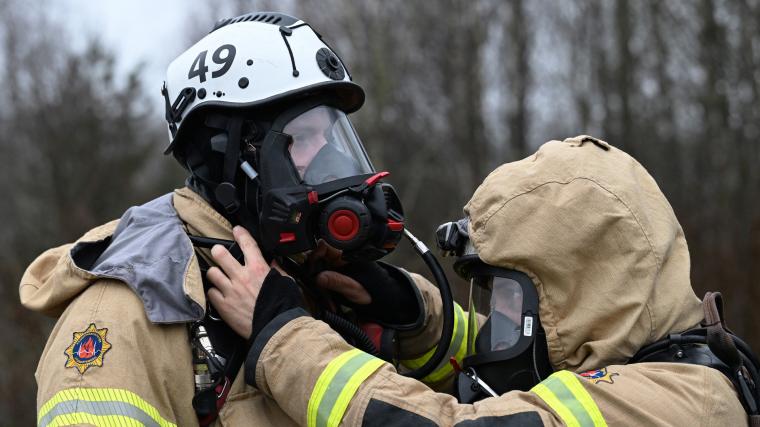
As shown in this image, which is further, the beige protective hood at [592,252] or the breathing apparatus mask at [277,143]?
the breathing apparatus mask at [277,143]

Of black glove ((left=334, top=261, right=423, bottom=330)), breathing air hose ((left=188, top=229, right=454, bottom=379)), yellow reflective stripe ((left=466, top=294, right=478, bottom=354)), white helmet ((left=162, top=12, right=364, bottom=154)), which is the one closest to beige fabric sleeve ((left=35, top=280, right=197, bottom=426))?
breathing air hose ((left=188, top=229, right=454, bottom=379))

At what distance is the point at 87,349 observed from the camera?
6.55ft

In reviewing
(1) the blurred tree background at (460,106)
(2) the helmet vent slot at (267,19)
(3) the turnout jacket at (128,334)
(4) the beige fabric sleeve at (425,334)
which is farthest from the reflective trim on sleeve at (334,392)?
(1) the blurred tree background at (460,106)

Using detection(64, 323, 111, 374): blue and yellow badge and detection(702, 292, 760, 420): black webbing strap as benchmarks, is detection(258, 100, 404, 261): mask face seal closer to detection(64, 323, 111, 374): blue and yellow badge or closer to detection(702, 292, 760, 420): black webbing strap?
detection(64, 323, 111, 374): blue and yellow badge

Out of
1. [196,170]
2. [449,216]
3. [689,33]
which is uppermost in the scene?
[196,170]

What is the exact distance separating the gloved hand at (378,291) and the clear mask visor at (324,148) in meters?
0.40

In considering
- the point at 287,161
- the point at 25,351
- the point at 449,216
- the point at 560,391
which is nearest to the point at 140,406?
the point at 287,161

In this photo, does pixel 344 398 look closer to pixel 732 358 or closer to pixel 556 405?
pixel 556 405

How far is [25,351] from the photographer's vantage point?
7.27 metres

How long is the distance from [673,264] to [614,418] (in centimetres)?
51

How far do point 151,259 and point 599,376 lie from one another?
48.7 inches

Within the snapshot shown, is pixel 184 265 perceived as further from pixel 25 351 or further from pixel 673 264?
pixel 25 351

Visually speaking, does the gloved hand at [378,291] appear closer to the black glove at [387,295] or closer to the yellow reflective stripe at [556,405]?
the black glove at [387,295]

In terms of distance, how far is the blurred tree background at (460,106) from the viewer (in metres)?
10.9
